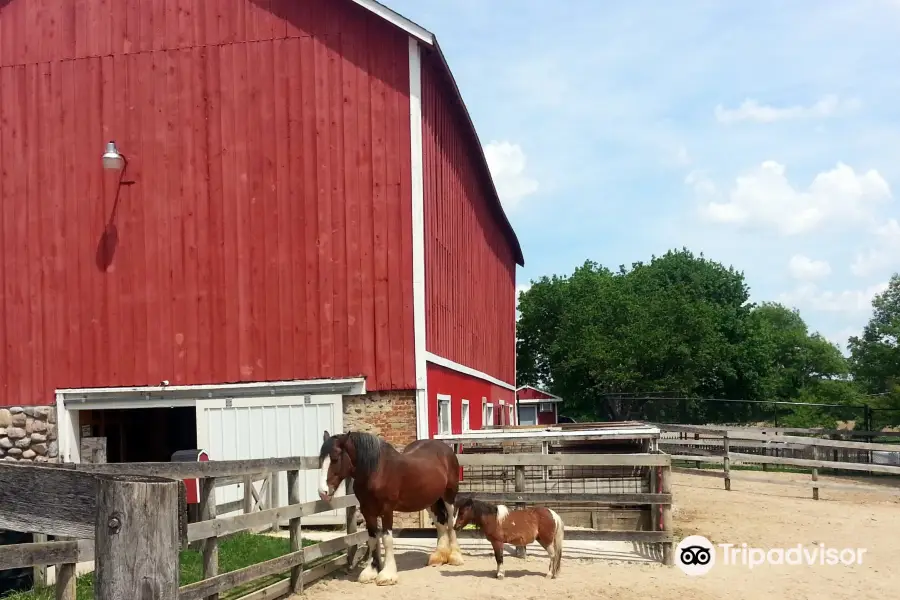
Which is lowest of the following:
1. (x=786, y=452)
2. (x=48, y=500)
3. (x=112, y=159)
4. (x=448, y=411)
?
(x=786, y=452)

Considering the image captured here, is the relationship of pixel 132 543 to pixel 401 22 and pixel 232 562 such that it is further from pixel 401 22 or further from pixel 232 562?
pixel 401 22

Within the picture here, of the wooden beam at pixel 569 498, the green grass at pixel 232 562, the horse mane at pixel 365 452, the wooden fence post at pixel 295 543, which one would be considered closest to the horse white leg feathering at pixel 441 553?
the wooden beam at pixel 569 498

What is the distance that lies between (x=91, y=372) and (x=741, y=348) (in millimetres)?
42871

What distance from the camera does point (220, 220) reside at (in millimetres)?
12070

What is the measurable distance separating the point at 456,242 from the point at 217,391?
5.62 meters

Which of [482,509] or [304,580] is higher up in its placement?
[482,509]

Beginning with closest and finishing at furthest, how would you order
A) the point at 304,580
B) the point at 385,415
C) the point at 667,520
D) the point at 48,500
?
1. the point at 48,500
2. the point at 304,580
3. the point at 667,520
4. the point at 385,415

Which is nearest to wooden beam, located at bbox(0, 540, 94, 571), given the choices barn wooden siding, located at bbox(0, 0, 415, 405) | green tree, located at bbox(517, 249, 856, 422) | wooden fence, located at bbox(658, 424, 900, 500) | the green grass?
the green grass

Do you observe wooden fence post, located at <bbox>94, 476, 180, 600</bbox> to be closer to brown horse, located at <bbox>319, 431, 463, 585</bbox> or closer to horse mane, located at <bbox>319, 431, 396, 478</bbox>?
brown horse, located at <bbox>319, 431, 463, 585</bbox>

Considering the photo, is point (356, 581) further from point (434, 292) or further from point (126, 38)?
point (126, 38)

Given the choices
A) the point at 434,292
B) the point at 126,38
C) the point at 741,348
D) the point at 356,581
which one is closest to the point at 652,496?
the point at 356,581

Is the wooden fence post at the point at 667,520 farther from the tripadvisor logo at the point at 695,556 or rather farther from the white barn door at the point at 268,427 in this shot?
the white barn door at the point at 268,427

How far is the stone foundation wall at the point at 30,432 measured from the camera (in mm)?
12070

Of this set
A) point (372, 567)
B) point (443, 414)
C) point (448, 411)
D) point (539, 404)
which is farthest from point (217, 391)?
point (539, 404)
